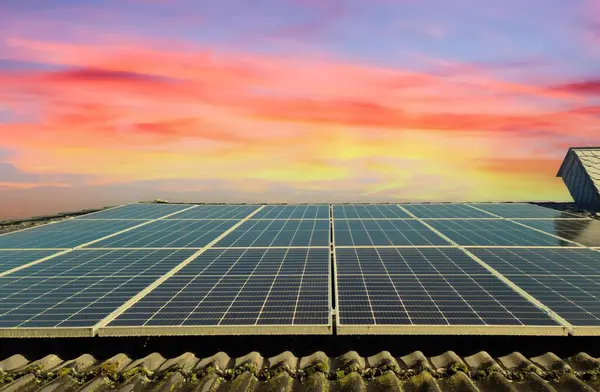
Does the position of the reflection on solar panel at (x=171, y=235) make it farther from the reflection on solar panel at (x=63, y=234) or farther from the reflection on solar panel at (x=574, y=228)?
the reflection on solar panel at (x=574, y=228)

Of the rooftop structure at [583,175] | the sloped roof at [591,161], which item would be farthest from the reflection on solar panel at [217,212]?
the sloped roof at [591,161]

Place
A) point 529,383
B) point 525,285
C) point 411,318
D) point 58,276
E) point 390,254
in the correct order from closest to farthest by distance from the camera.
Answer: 1. point 529,383
2. point 411,318
3. point 525,285
4. point 58,276
5. point 390,254

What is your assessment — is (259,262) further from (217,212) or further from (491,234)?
(217,212)

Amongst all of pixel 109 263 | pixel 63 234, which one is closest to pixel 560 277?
pixel 109 263

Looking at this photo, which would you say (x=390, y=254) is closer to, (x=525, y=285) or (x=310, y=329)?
(x=525, y=285)

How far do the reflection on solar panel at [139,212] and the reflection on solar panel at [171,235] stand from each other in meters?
4.98

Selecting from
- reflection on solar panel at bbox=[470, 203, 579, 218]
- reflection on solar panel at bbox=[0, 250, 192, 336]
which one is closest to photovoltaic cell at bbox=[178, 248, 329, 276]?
reflection on solar panel at bbox=[0, 250, 192, 336]

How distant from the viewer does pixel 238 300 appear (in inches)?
487

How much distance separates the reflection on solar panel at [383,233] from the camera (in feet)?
65.2

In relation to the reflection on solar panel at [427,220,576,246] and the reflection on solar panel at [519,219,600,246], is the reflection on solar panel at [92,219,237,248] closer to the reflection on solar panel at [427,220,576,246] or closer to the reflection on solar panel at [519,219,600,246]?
the reflection on solar panel at [427,220,576,246]

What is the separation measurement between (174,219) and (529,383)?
2736 centimetres

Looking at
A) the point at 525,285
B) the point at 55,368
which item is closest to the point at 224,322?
the point at 55,368

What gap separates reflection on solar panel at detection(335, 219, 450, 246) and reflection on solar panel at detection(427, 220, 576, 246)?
1258 millimetres

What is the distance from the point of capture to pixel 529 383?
8680 millimetres
